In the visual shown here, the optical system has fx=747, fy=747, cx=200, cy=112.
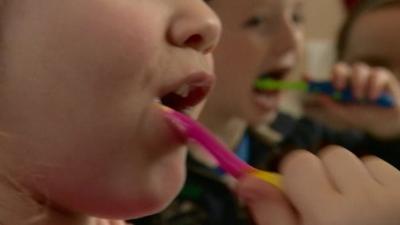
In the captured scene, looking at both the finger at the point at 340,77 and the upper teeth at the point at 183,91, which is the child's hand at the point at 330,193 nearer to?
the upper teeth at the point at 183,91

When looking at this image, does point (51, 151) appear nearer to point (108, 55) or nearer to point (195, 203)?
point (108, 55)

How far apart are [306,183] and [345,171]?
20 millimetres

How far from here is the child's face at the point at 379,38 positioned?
44.6 inches

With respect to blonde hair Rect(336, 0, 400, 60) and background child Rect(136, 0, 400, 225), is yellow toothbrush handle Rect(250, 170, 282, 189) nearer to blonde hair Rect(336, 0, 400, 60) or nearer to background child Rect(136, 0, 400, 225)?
background child Rect(136, 0, 400, 225)

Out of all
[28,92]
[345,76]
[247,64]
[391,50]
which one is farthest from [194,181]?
[28,92]

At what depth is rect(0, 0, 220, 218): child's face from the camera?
0.37m

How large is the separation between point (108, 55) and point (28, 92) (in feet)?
0.14

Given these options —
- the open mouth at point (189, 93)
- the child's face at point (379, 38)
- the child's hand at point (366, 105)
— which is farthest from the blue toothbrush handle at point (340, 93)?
the open mouth at point (189, 93)

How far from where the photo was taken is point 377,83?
1.00 metres

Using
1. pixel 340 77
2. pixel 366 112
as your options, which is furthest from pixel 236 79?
pixel 366 112

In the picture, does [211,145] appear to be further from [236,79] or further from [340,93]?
[340,93]

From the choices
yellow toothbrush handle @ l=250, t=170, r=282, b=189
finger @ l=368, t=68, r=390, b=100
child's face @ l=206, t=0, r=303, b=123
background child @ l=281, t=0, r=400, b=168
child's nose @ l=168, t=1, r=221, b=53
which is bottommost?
background child @ l=281, t=0, r=400, b=168

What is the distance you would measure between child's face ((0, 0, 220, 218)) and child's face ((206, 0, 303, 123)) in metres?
0.46

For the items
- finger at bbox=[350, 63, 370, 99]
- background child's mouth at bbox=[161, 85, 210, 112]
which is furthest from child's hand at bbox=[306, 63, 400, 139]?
background child's mouth at bbox=[161, 85, 210, 112]
